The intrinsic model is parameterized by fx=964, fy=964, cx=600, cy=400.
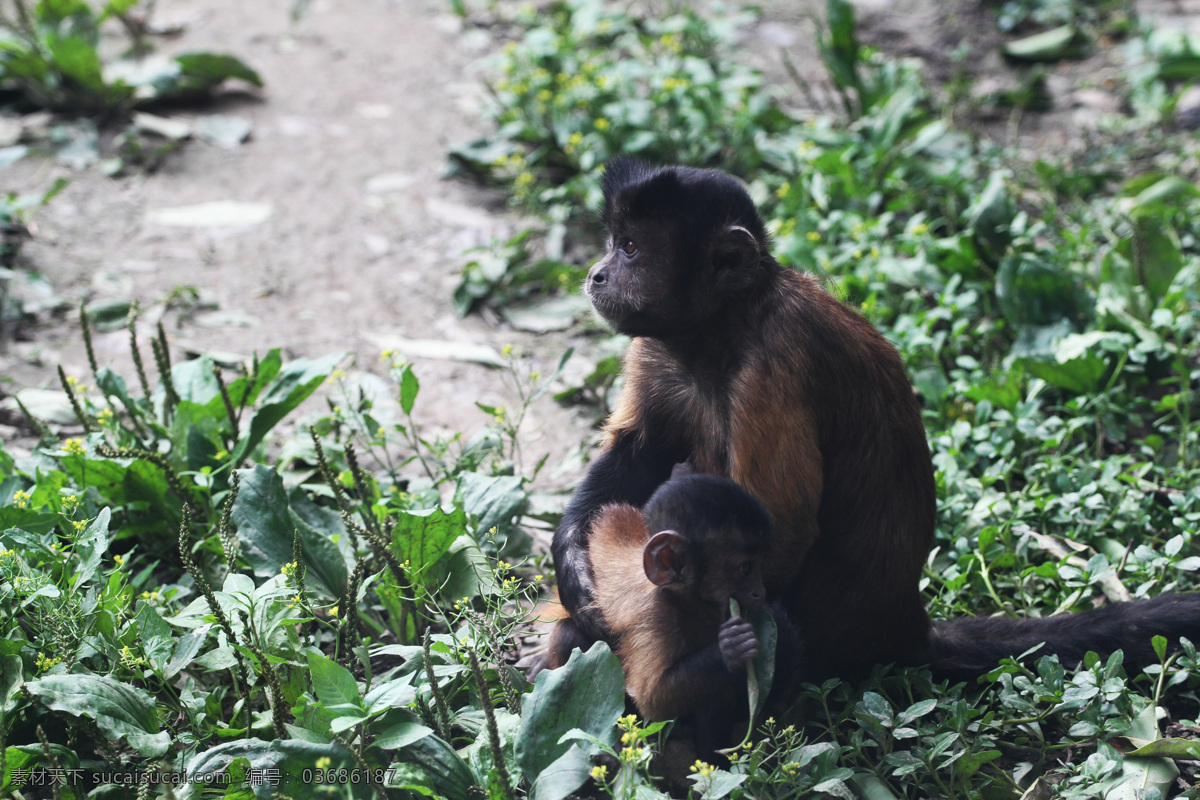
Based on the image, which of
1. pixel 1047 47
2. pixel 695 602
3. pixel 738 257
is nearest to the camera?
pixel 695 602

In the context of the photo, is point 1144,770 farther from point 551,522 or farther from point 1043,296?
point 1043,296

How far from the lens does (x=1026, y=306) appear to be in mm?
5031

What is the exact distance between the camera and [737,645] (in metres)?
2.87

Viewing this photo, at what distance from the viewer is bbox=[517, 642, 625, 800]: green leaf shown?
9.18 ft

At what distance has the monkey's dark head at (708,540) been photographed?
293 centimetres

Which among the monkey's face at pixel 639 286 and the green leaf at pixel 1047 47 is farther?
the green leaf at pixel 1047 47

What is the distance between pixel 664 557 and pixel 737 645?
0.35 metres

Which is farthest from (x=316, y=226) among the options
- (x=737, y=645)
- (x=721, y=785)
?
(x=721, y=785)

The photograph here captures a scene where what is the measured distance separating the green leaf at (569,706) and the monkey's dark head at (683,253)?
131cm

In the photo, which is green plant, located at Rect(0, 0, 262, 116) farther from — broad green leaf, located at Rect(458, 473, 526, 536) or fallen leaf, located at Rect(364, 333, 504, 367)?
broad green leaf, located at Rect(458, 473, 526, 536)

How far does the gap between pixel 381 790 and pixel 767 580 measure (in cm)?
141

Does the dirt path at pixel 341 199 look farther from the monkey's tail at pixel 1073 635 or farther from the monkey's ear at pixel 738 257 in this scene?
the monkey's tail at pixel 1073 635

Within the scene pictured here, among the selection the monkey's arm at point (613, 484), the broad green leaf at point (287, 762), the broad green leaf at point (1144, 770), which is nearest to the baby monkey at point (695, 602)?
the monkey's arm at point (613, 484)

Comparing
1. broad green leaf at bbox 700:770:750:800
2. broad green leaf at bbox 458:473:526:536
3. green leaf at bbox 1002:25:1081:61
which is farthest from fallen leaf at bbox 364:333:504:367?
green leaf at bbox 1002:25:1081:61
